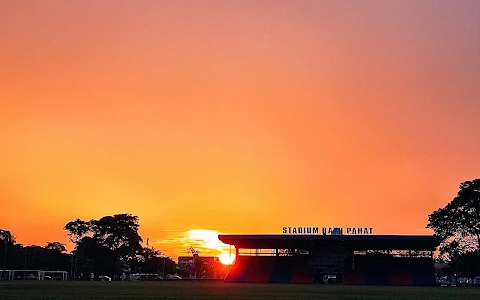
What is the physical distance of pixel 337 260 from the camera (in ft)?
305

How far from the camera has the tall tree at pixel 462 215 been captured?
326 feet

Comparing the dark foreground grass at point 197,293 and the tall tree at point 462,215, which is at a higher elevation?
the tall tree at point 462,215

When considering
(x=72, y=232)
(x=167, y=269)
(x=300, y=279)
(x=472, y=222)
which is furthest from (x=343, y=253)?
(x=167, y=269)

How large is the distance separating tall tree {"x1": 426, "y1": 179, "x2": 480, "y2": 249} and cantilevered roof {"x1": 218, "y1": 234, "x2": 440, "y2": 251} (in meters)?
5.30

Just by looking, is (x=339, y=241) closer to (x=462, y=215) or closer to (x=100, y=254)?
(x=462, y=215)

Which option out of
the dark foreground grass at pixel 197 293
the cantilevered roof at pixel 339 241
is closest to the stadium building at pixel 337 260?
the cantilevered roof at pixel 339 241

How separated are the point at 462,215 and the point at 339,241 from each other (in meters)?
19.8

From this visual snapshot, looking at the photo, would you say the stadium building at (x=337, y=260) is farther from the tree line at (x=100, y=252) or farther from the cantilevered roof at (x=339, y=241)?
the tree line at (x=100, y=252)

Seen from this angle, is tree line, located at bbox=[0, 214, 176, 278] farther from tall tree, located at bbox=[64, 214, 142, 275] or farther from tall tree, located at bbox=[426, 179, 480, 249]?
tall tree, located at bbox=[426, 179, 480, 249]

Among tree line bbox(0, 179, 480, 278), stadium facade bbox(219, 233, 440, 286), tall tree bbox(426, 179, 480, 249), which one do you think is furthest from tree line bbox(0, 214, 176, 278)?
tall tree bbox(426, 179, 480, 249)

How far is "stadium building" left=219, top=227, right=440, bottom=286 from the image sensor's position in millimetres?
91000

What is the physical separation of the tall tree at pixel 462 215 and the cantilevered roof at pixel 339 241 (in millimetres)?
5298

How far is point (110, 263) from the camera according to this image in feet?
431

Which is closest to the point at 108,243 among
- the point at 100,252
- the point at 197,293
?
the point at 100,252
